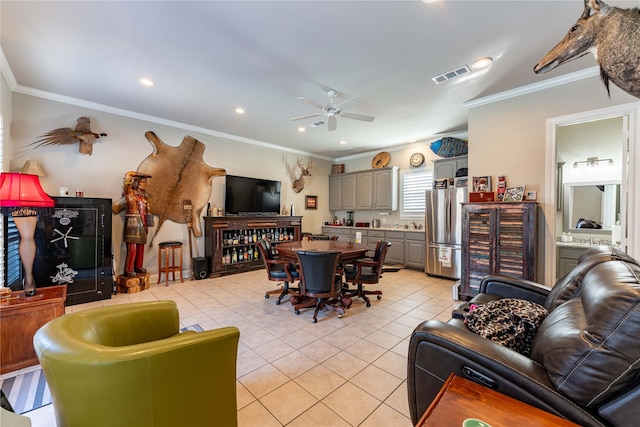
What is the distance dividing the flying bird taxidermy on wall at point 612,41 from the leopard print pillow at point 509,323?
1.42m

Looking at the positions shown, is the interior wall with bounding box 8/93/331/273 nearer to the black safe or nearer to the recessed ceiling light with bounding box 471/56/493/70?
the black safe

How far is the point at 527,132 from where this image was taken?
3.48 meters

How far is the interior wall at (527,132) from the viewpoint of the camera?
311 centimetres

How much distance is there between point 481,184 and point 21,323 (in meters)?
5.32

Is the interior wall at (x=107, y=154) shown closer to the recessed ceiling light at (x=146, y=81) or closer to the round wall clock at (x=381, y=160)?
the recessed ceiling light at (x=146, y=81)

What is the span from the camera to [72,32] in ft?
7.98

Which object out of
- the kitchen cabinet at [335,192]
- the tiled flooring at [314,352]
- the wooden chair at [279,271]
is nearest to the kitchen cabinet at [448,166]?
the tiled flooring at [314,352]

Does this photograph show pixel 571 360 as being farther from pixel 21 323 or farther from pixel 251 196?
pixel 251 196

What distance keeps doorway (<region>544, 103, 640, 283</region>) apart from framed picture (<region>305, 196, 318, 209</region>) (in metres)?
5.14

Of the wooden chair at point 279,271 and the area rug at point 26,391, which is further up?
the wooden chair at point 279,271

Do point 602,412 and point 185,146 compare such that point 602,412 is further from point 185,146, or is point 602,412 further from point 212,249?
point 185,146

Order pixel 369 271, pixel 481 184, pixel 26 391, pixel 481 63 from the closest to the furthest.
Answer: pixel 26 391
pixel 481 63
pixel 369 271
pixel 481 184

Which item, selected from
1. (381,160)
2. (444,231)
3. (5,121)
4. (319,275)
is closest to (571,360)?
(319,275)

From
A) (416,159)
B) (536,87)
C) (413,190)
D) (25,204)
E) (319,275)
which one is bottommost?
(319,275)
